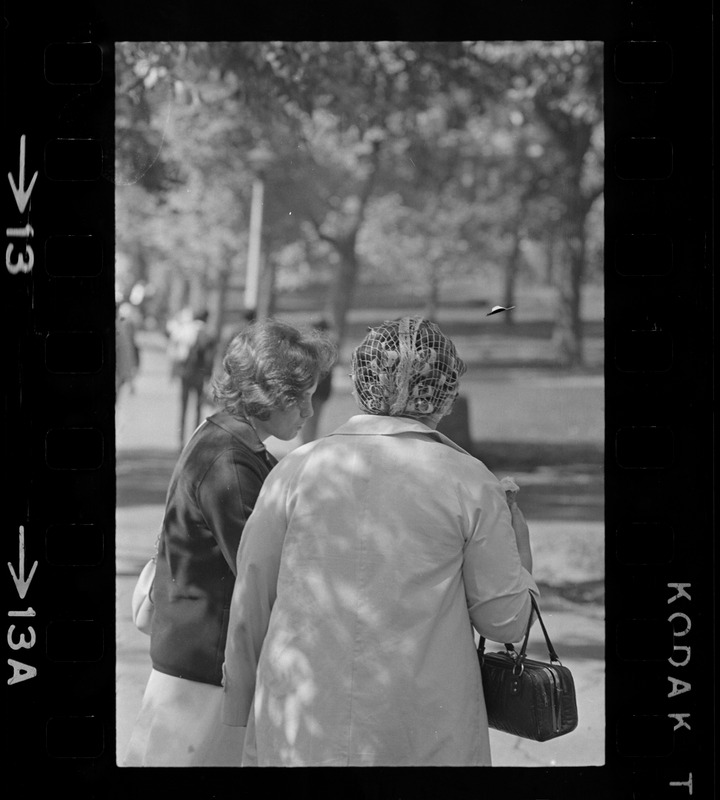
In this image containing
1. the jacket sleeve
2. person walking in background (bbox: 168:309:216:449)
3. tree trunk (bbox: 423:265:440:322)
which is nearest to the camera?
the jacket sleeve

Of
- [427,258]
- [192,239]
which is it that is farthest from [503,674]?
[427,258]

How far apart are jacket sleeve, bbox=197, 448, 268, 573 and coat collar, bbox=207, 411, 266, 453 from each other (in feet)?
0.14

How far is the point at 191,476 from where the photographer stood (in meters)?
2.96

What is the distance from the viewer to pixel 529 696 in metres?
2.62

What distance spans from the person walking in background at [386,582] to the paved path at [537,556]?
1.63ft

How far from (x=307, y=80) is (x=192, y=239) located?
11.2 metres

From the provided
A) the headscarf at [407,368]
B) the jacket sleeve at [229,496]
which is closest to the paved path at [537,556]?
the jacket sleeve at [229,496]

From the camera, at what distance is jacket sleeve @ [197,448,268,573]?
2910 mm

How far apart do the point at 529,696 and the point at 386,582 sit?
0.40m

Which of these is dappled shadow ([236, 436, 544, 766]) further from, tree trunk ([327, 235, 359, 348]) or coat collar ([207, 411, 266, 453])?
tree trunk ([327, 235, 359, 348])

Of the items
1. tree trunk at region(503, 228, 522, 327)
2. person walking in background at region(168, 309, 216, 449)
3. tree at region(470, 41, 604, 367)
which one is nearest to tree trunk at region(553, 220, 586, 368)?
tree at region(470, 41, 604, 367)

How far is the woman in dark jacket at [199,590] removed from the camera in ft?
9.63
